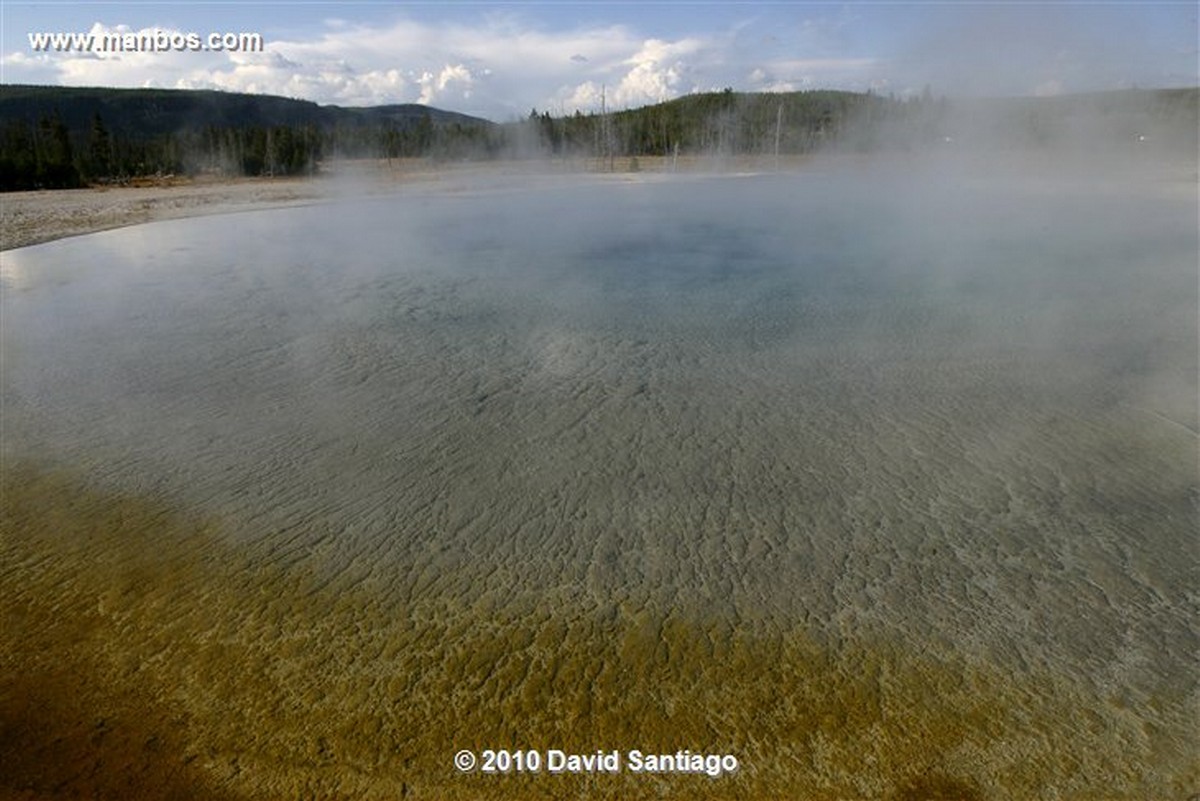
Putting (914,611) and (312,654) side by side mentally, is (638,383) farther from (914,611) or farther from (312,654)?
(312,654)

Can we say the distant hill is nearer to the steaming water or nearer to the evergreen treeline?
the evergreen treeline

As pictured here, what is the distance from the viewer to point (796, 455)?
4336mm

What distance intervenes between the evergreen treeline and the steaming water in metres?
26.5

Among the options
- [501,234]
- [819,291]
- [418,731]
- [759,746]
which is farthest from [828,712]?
[501,234]

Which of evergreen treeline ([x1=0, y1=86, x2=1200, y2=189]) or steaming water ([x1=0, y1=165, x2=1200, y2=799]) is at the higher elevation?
evergreen treeline ([x1=0, y1=86, x2=1200, y2=189])

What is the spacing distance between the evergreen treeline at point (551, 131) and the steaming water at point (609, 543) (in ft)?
86.9

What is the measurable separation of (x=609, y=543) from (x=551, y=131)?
4921 centimetres

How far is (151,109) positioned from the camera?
6481 centimetres

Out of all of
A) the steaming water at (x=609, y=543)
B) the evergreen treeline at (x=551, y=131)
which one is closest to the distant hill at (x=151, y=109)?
the evergreen treeline at (x=551, y=131)

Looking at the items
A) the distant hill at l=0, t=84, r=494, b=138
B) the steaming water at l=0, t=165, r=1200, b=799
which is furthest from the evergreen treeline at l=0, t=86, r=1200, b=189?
the steaming water at l=0, t=165, r=1200, b=799

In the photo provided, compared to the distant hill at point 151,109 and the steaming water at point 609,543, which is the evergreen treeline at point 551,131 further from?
the steaming water at point 609,543

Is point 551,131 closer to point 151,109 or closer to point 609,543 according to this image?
point 151,109

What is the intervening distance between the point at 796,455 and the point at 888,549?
3.26ft

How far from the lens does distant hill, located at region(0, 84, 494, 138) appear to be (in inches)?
2346
